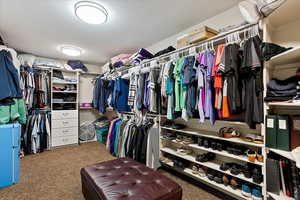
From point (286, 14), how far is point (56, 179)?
321 centimetres

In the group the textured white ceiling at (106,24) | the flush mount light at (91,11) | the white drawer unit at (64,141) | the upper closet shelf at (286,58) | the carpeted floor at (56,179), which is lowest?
the carpeted floor at (56,179)

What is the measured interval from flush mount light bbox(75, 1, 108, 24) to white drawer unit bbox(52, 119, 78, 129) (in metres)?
2.66

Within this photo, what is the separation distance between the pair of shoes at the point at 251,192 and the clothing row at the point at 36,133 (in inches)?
149

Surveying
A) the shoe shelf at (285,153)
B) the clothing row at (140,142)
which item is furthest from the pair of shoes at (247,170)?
the clothing row at (140,142)

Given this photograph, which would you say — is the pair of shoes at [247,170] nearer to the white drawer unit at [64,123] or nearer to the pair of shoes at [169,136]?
the pair of shoes at [169,136]

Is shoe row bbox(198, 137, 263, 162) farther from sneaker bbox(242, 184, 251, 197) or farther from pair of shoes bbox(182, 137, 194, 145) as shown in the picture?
sneaker bbox(242, 184, 251, 197)

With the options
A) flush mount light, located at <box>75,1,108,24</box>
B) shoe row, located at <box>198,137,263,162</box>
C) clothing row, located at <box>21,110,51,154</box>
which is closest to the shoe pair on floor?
shoe row, located at <box>198,137,263,162</box>

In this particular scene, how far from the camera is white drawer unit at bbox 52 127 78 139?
3.52 m

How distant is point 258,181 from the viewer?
1352 mm

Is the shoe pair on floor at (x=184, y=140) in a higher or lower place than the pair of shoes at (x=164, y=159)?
higher

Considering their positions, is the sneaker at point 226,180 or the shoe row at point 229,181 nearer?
the shoe row at point 229,181

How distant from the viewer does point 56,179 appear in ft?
6.95

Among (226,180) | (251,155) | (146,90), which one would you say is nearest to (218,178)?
(226,180)

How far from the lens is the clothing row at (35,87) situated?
10.4 ft
